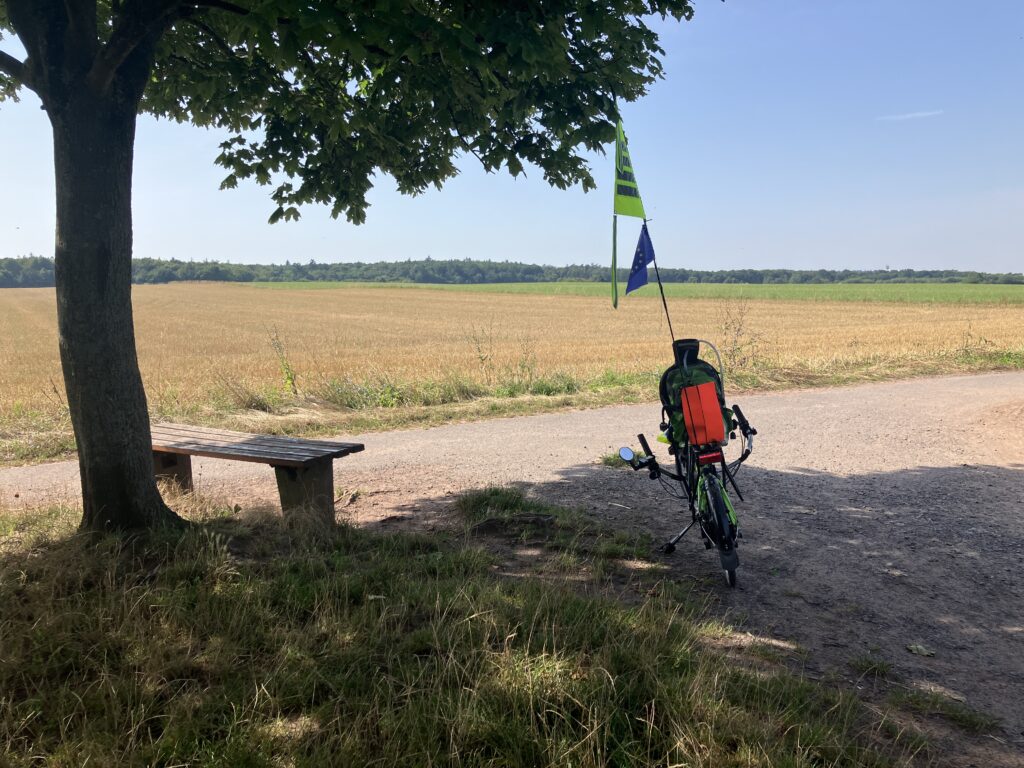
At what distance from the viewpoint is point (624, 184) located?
512 centimetres

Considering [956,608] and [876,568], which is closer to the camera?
[956,608]

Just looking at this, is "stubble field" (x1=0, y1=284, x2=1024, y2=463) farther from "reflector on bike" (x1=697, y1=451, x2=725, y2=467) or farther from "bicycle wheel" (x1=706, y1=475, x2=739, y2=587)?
"bicycle wheel" (x1=706, y1=475, x2=739, y2=587)

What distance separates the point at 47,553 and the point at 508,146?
14.8 feet

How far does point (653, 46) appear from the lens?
5.76m

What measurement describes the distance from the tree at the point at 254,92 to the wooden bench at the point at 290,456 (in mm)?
803

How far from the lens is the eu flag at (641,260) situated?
17.0 feet

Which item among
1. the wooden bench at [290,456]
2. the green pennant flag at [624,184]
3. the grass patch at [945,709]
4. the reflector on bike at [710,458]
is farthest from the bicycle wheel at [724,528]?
the wooden bench at [290,456]

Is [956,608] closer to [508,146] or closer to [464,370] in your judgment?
[508,146]

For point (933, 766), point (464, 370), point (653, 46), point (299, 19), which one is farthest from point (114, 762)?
point (464, 370)

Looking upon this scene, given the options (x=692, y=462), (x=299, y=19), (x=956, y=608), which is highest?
(x=299, y=19)

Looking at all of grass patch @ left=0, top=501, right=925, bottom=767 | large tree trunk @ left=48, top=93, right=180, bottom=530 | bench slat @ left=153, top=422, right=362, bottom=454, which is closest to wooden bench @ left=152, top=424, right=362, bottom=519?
bench slat @ left=153, top=422, right=362, bottom=454

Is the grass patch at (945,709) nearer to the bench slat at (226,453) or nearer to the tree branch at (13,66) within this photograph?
the bench slat at (226,453)

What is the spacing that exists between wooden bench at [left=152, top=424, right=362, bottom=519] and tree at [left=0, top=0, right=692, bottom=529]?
80cm

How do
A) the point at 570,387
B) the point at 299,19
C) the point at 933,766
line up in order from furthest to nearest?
the point at 570,387, the point at 299,19, the point at 933,766
